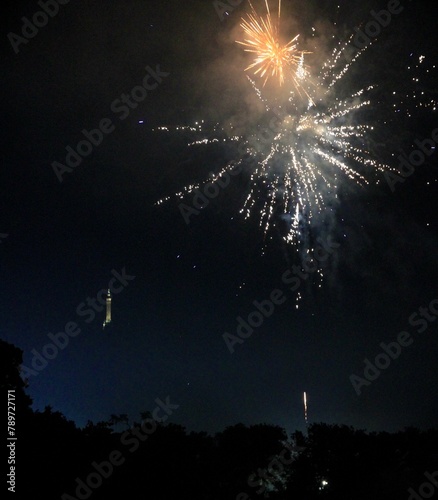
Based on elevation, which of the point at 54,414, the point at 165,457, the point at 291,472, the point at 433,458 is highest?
the point at 54,414

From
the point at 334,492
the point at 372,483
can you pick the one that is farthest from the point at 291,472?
the point at 372,483

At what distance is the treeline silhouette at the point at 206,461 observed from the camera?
20656mm

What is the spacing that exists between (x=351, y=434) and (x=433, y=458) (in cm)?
597

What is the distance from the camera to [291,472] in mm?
29438

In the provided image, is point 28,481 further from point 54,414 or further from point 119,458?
point 54,414

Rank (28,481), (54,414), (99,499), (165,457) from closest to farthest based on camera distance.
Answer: (28,481)
(99,499)
(165,457)
(54,414)

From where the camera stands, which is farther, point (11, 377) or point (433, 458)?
point (433, 458)

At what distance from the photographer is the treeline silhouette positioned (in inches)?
813

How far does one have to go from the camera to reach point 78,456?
21.9m

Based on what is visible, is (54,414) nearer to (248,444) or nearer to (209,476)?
(209,476)

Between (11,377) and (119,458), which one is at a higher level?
(11,377)

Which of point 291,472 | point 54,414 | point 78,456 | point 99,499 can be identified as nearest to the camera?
point 99,499

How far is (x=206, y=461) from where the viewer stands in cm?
2745

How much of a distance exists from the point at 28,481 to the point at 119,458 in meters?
5.01
